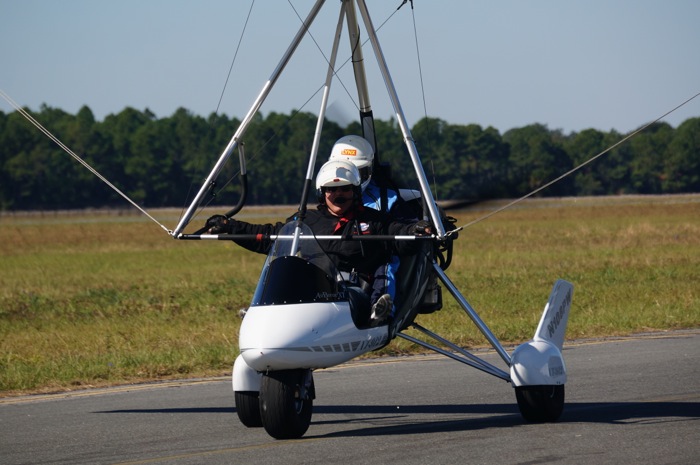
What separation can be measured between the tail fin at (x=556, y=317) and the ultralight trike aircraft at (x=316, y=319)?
1 centimetres

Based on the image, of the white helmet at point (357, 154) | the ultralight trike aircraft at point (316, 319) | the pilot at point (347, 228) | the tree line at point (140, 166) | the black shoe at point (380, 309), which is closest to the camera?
the ultralight trike aircraft at point (316, 319)

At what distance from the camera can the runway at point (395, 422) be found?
6.95 m

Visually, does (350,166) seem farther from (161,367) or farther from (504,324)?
(504,324)

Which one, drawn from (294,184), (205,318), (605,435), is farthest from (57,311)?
(294,184)

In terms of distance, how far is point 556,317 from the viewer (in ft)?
29.9

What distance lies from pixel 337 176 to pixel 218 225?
94cm

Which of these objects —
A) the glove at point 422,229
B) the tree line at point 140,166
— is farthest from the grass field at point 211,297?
the tree line at point 140,166

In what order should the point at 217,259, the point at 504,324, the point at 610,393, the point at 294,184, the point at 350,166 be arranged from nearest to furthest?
the point at 350,166 → the point at 610,393 → the point at 504,324 → the point at 217,259 → the point at 294,184

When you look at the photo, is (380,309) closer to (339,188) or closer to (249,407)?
(339,188)

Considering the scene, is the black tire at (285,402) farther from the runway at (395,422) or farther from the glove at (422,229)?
the glove at (422,229)

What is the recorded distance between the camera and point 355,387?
33.2 ft

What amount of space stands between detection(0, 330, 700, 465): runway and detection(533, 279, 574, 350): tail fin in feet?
1.86

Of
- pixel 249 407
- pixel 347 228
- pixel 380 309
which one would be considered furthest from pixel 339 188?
pixel 249 407

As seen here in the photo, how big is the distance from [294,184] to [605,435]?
241ft
